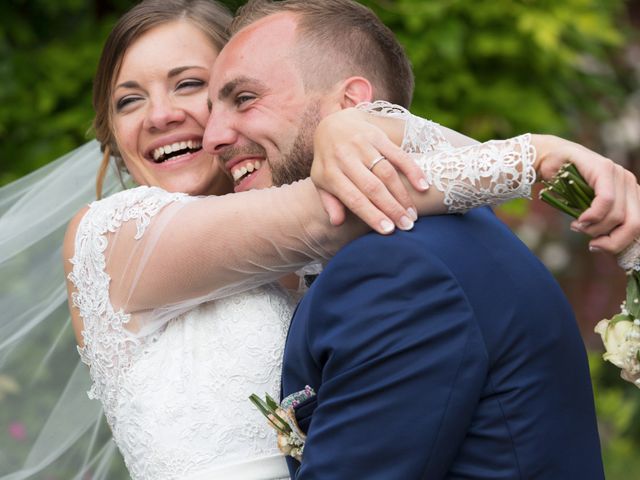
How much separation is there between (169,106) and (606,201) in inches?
72.3

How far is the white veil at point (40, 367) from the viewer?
3.93m

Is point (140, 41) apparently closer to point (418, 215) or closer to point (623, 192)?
point (418, 215)

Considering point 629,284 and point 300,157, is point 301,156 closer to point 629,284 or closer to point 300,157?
point 300,157

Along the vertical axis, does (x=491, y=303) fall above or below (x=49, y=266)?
above

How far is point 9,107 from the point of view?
231 inches

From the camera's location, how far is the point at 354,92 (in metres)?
3.40

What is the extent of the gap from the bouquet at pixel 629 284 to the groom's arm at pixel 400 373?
13.5 inches

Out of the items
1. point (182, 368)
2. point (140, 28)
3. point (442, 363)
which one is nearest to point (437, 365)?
point (442, 363)

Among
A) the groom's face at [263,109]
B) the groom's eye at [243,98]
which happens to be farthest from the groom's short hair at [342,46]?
the groom's eye at [243,98]

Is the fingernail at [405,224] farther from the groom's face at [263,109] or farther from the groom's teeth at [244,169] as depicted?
the groom's teeth at [244,169]

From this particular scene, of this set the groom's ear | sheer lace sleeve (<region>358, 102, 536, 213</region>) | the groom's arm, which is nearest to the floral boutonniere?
the groom's arm

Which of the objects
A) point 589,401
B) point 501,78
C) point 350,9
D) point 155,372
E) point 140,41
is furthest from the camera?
point 501,78

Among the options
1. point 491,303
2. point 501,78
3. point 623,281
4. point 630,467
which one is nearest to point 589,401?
point 491,303

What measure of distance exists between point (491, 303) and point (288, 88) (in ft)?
3.61
